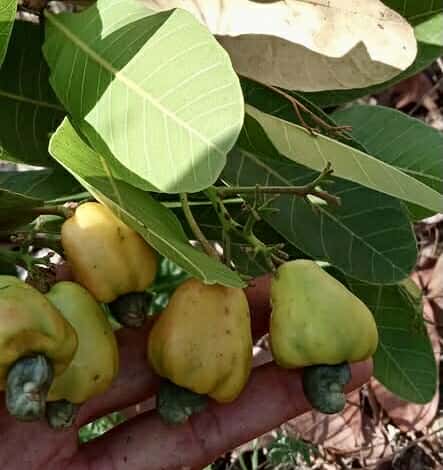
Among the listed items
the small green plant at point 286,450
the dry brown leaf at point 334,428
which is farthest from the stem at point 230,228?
the dry brown leaf at point 334,428

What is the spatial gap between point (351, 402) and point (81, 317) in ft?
3.69

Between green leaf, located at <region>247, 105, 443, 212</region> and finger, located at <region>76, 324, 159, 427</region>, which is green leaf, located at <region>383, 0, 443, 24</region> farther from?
finger, located at <region>76, 324, 159, 427</region>

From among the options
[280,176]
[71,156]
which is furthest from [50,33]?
[280,176]

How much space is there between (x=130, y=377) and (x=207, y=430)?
0.14 metres

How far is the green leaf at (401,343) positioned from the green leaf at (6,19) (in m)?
0.65

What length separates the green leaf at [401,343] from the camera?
1336 mm

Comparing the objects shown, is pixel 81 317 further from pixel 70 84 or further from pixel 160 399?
pixel 70 84

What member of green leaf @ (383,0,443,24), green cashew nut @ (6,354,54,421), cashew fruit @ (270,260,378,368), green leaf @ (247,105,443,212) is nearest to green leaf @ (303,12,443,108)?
green leaf @ (383,0,443,24)

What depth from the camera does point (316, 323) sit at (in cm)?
94

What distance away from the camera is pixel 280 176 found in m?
1.19

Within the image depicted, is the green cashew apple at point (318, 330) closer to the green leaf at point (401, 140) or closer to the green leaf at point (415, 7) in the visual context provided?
the green leaf at point (401, 140)

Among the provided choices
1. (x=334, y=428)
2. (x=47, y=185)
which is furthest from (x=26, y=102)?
(x=334, y=428)

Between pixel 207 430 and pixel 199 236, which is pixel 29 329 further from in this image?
pixel 207 430

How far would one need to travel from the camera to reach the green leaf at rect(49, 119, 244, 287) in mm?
853
